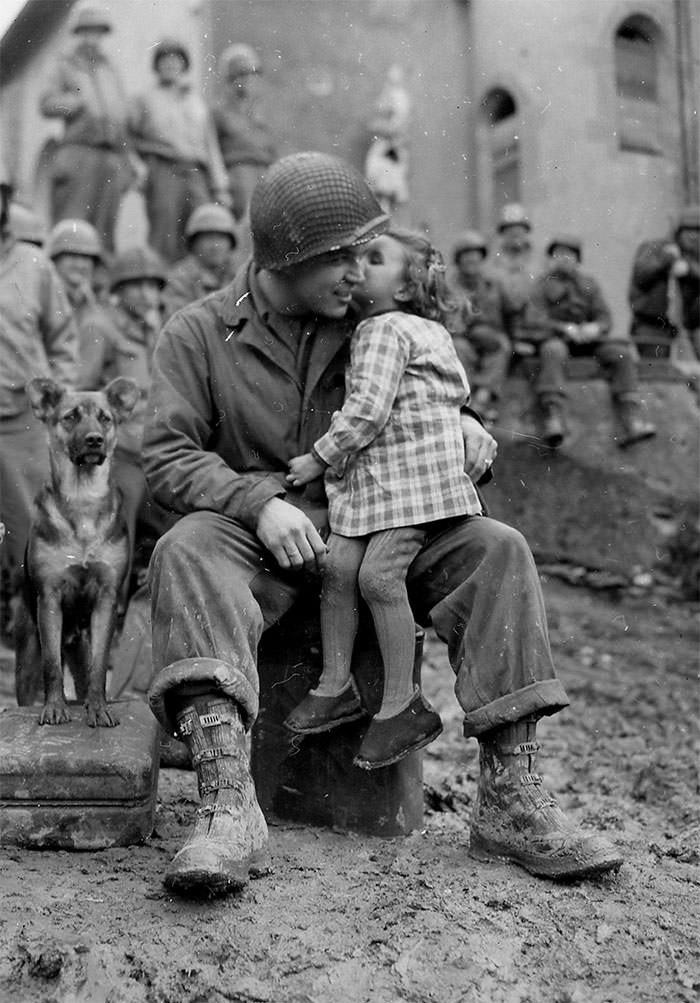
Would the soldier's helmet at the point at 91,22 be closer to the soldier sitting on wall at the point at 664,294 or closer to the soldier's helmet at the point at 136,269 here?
the soldier's helmet at the point at 136,269

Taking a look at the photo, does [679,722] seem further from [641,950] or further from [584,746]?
[641,950]

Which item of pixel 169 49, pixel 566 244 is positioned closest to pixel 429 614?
pixel 566 244

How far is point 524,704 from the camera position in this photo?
3426 mm

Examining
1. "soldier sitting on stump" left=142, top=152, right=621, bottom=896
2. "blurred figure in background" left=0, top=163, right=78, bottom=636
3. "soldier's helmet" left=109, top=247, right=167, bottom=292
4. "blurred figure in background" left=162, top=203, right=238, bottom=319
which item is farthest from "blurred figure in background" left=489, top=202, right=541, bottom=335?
"soldier sitting on stump" left=142, top=152, right=621, bottom=896

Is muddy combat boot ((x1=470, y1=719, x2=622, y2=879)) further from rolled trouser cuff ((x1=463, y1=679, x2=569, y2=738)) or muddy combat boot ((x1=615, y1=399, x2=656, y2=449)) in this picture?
muddy combat boot ((x1=615, y1=399, x2=656, y2=449))

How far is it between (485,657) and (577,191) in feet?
44.5

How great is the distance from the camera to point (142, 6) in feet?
52.3

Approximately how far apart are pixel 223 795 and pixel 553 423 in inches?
274

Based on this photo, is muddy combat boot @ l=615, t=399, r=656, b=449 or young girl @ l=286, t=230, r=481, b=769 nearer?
young girl @ l=286, t=230, r=481, b=769

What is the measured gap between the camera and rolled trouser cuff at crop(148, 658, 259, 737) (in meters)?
3.29

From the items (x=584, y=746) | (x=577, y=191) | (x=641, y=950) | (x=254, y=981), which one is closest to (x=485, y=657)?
(x=641, y=950)

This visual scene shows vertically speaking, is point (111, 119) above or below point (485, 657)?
above

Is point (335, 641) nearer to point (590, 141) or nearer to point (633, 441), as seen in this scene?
point (633, 441)

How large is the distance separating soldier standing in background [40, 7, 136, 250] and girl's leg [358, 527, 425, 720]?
792 cm
